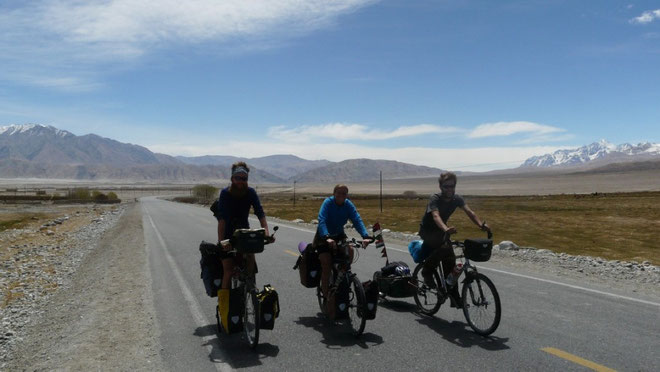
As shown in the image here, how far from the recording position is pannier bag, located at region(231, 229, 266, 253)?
6.16 metres

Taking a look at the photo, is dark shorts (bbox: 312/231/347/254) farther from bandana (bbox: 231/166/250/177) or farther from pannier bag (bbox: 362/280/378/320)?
bandana (bbox: 231/166/250/177)

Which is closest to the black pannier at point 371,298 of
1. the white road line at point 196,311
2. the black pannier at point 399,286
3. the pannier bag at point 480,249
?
the black pannier at point 399,286

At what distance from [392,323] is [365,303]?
3.77 feet

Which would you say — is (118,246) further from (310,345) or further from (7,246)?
(310,345)

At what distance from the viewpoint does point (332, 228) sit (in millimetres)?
7656

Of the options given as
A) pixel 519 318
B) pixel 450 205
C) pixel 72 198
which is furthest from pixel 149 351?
pixel 72 198

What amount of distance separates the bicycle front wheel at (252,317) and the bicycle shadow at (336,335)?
1000mm

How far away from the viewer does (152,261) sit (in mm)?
15297

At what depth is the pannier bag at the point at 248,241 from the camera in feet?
20.2

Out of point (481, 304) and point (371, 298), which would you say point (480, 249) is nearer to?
point (481, 304)

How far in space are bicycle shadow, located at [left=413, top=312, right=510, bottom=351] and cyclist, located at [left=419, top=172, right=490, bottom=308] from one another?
0.34 meters

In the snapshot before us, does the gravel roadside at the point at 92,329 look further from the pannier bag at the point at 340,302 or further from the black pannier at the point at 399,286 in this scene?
the black pannier at the point at 399,286

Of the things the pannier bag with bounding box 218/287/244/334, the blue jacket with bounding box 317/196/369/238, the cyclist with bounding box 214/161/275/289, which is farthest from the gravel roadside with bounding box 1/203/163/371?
the blue jacket with bounding box 317/196/369/238

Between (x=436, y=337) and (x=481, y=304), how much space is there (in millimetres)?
795
